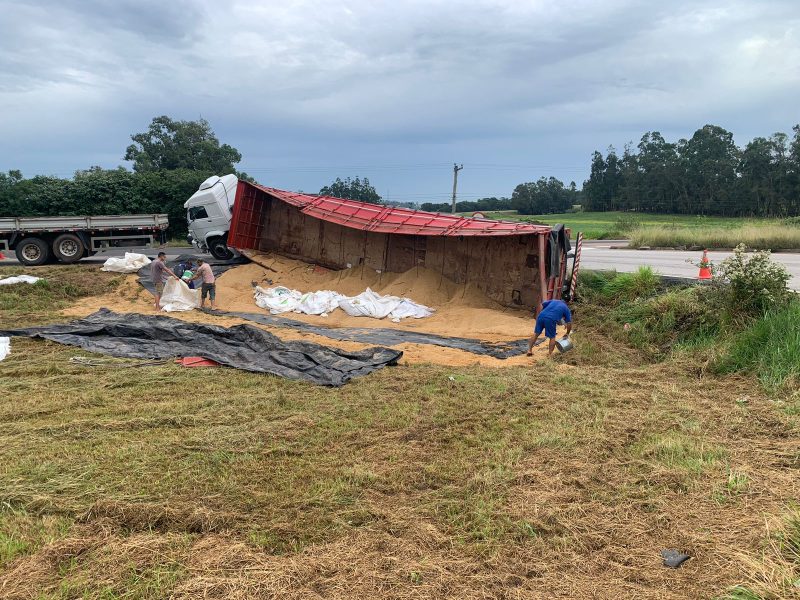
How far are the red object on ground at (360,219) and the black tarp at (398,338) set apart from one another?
8.94 ft

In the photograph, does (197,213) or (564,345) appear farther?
(197,213)

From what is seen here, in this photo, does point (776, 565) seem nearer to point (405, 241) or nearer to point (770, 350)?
point (770, 350)

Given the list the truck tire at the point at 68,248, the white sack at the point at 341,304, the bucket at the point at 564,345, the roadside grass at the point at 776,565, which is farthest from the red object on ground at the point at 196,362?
the truck tire at the point at 68,248

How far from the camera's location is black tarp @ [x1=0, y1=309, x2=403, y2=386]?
7.64 m

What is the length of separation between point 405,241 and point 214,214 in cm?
732

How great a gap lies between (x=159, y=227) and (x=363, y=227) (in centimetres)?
874

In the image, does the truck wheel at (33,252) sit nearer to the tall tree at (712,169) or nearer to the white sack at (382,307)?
the white sack at (382,307)

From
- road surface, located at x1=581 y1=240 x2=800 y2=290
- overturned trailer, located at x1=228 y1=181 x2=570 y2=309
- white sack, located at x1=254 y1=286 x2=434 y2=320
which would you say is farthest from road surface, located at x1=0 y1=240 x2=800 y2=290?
white sack, located at x1=254 y1=286 x2=434 y2=320

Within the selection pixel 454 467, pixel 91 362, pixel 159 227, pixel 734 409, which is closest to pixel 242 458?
pixel 454 467

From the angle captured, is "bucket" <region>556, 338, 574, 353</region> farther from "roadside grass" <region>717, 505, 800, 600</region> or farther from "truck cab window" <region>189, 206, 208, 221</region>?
"truck cab window" <region>189, 206, 208, 221</region>

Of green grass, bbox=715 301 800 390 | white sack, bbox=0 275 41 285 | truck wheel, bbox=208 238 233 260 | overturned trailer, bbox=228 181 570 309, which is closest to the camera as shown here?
green grass, bbox=715 301 800 390

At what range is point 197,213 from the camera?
18.2 m

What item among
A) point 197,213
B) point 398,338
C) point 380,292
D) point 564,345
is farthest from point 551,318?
point 197,213

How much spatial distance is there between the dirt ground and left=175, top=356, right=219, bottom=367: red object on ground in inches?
92.9
